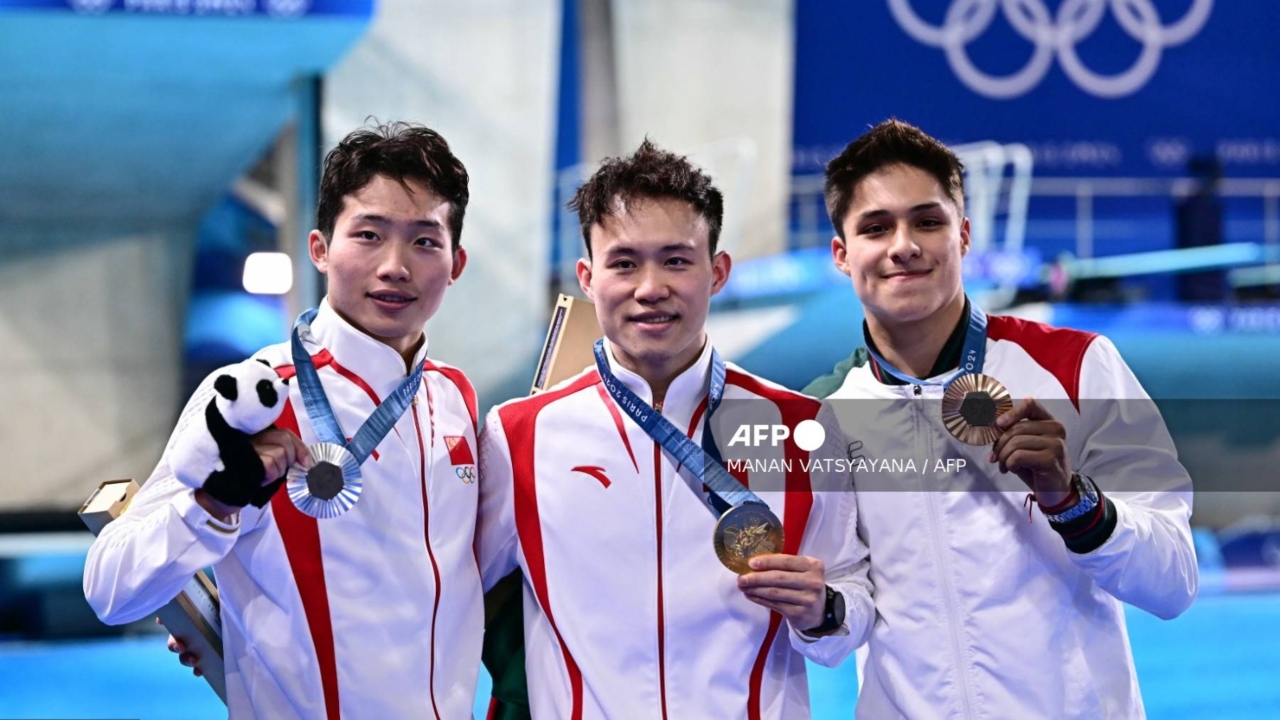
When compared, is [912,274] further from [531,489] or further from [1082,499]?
[531,489]

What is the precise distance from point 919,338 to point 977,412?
481mm

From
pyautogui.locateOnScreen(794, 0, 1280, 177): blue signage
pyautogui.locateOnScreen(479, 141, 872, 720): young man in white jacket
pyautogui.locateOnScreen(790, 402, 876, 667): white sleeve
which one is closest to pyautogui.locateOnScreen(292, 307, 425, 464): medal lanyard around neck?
pyautogui.locateOnScreen(479, 141, 872, 720): young man in white jacket

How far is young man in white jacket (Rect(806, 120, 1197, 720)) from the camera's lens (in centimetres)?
236

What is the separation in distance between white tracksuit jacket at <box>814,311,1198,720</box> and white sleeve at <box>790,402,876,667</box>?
4cm

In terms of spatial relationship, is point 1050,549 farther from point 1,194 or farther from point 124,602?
point 1,194

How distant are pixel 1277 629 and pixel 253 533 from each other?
8.56m

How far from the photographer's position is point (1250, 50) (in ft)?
38.2

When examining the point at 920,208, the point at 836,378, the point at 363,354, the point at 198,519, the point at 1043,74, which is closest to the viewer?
the point at 198,519

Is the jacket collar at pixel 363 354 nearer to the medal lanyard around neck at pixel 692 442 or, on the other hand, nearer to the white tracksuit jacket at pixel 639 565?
the white tracksuit jacket at pixel 639 565

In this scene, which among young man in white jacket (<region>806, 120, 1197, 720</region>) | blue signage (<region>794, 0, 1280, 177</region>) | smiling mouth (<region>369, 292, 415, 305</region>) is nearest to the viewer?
young man in white jacket (<region>806, 120, 1197, 720</region>)

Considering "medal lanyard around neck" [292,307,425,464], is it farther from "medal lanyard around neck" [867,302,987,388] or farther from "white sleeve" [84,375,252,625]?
"medal lanyard around neck" [867,302,987,388]

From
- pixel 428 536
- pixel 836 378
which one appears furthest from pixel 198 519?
pixel 836 378

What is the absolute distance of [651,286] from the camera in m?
2.43

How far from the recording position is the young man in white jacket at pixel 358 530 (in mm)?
2205
